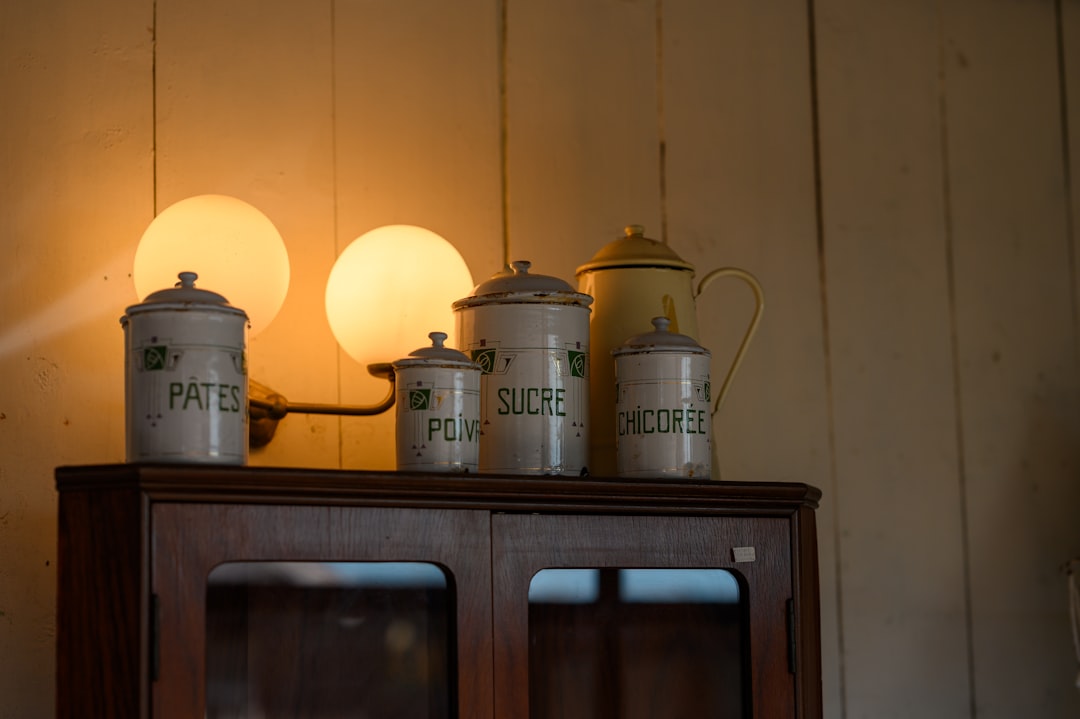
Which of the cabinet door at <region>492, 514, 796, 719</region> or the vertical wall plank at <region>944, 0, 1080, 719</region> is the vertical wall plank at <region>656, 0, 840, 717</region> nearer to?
the vertical wall plank at <region>944, 0, 1080, 719</region>

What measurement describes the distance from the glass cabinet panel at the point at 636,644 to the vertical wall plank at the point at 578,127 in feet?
1.52

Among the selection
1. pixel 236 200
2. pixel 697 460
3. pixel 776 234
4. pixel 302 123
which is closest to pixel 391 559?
pixel 697 460

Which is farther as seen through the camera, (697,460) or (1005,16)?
(1005,16)

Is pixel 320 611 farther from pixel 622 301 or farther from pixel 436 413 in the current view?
pixel 622 301

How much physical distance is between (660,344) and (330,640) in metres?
0.39

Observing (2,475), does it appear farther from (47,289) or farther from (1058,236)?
(1058,236)

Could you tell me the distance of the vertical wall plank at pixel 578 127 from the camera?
1.56 m

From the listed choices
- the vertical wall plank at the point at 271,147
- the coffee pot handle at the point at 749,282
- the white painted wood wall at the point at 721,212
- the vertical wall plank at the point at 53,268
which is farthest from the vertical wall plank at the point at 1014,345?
the vertical wall plank at the point at 53,268

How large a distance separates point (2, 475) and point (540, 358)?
518 millimetres

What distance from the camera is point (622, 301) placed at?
134cm

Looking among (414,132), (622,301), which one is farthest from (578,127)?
(622,301)

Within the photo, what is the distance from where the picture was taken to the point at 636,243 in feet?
4.50

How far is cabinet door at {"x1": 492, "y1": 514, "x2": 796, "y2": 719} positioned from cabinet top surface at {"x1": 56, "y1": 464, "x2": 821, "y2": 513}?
2 cm

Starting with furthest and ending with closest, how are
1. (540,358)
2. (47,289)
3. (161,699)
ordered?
(47,289) < (540,358) < (161,699)
